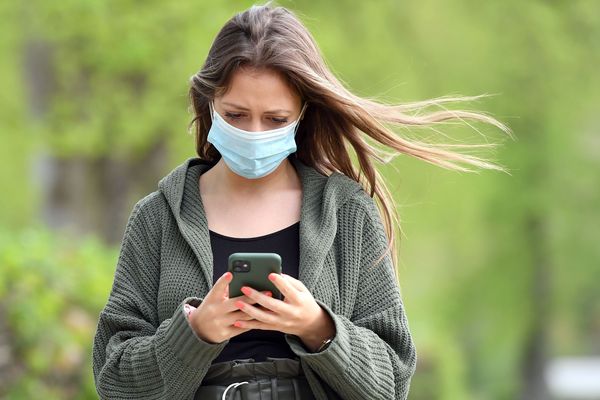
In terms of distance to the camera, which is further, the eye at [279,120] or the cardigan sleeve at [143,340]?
the eye at [279,120]

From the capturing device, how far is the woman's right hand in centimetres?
306

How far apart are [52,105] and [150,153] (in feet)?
4.69

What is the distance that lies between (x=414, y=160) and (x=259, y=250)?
39.3 ft

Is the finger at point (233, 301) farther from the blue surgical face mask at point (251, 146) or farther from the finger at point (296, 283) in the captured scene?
the blue surgical face mask at point (251, 146)

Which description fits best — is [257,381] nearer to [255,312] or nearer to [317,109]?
[255,312]

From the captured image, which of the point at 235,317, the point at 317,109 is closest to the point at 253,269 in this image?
the point at 235,317

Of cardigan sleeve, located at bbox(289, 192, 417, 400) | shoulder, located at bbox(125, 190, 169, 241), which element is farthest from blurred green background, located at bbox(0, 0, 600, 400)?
cardigan sleeve, located at bbox(289, 192, 417, 400)

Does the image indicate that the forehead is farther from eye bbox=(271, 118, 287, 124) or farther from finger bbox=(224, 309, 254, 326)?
finger bbox=(224, 309, 254, 326)

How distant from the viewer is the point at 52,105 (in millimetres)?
14758

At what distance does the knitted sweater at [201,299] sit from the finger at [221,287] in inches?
6.0

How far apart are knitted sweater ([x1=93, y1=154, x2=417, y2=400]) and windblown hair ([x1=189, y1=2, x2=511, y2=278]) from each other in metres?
0.11

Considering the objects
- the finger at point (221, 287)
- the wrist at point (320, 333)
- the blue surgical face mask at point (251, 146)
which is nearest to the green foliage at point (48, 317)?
the blue surgical face mask at point (251, 146)

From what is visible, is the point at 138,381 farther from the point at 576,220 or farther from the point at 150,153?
the point at 576,220

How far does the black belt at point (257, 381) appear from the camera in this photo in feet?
10.8
